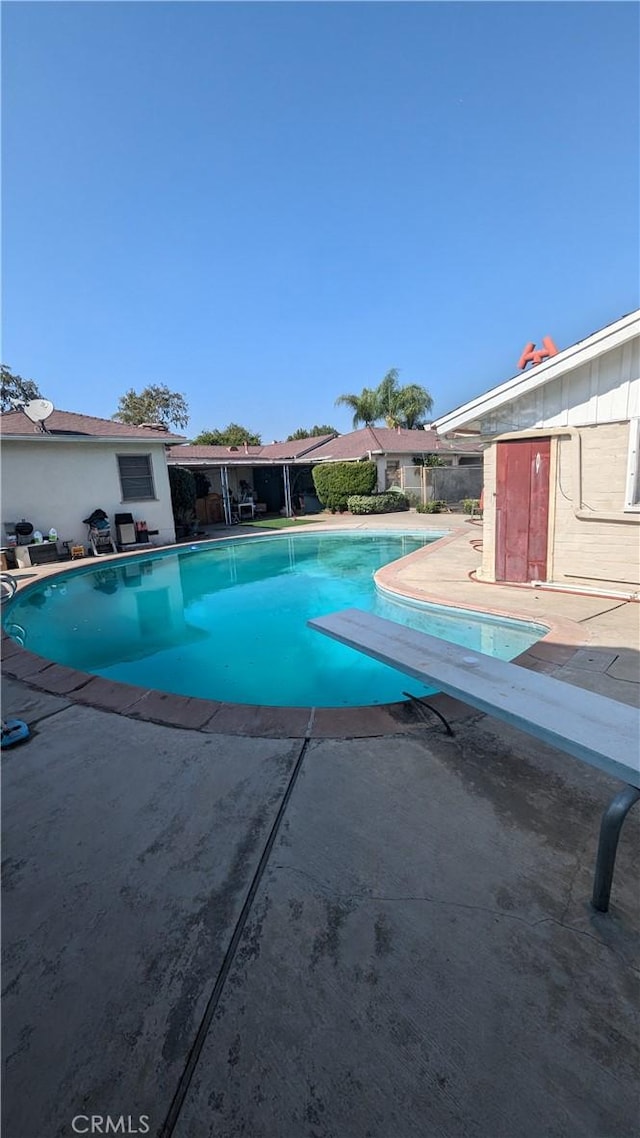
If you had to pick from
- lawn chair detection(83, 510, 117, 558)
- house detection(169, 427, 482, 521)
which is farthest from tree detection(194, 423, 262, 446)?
lawn chair detection(83, 510, 117, 558)

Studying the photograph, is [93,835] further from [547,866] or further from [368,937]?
[547,866]

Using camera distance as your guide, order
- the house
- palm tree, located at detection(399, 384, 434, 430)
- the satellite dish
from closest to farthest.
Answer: the satellite dish < the house < palm tree, located at detection(399, 384, 434, 430)

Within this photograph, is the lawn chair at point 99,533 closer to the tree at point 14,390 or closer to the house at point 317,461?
the house at point 317,461

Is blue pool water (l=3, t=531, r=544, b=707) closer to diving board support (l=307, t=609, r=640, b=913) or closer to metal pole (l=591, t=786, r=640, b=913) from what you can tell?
diving board support (l=307, t=609, r=640, b=913)

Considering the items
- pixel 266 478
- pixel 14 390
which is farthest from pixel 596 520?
pixel 14 390

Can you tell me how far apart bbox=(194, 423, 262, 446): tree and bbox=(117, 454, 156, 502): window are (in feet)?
96.4

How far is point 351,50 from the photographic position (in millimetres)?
7773

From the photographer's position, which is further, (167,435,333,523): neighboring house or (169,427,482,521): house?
(167,435,333,523): neighboring house

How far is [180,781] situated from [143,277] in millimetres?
17650

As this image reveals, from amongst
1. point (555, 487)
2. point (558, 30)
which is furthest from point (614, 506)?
point (558, 30)

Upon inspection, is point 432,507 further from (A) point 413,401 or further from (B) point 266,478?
(A) point 413,401

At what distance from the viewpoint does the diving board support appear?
1.80 meters

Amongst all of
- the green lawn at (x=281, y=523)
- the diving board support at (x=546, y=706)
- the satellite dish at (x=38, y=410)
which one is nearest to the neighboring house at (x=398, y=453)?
the green lawn at (x=281, y=523)

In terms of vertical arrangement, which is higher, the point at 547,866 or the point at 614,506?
the point at 614,506
